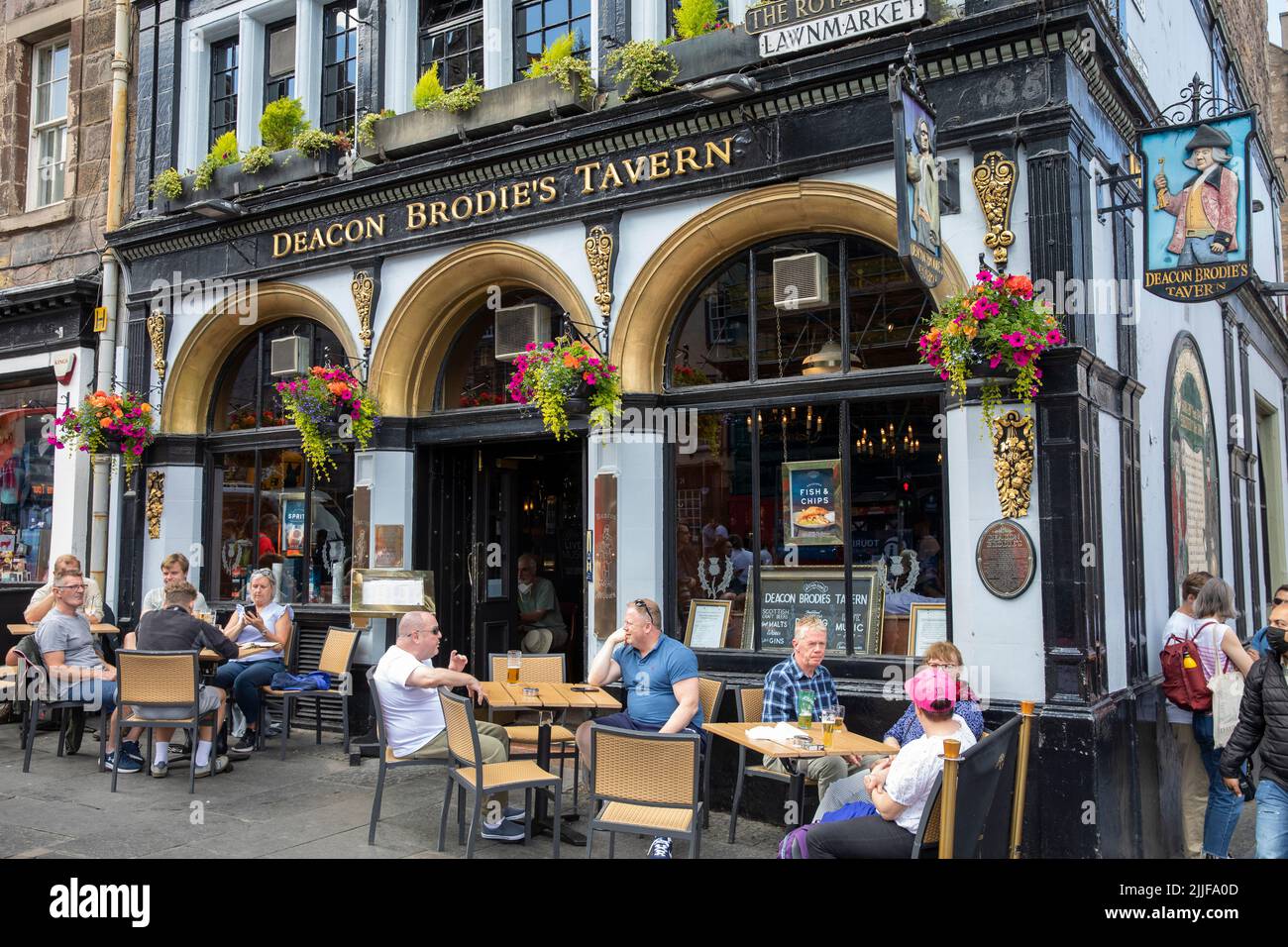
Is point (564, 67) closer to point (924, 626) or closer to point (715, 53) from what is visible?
point (715, 53)

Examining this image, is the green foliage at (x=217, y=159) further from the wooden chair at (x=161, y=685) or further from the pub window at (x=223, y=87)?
the wooden chair at (x=161, y=685)

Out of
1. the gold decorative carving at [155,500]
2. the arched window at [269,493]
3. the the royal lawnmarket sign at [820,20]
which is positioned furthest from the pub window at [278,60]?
the the royal lawnmarket sign at [820,20]

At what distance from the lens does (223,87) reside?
40.7 feet

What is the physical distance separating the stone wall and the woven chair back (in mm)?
10320

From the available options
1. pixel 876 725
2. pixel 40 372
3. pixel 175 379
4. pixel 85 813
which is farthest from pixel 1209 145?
pixel 40 372

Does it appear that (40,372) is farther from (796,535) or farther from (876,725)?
(876,725)

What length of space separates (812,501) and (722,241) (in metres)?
2.16

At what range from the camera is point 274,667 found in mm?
9500

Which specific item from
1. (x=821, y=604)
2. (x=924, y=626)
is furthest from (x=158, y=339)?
(x=924, y=626)

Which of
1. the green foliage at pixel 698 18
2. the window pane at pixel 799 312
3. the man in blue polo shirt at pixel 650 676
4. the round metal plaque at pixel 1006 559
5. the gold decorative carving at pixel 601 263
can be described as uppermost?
the green foliage at pixel 698 18

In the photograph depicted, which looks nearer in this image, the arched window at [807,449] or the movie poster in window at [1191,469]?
the arched window at [807,449]

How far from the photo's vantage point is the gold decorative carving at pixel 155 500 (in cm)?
1194

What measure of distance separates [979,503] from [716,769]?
2764 millimetres

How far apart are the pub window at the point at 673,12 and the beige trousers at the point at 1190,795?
660cm
